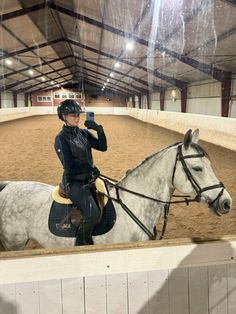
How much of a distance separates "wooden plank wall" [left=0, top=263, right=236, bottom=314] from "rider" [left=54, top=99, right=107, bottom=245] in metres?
0.45

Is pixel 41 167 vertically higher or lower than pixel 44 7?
lower

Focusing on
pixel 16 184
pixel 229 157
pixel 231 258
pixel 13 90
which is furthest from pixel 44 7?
pixel 229 157

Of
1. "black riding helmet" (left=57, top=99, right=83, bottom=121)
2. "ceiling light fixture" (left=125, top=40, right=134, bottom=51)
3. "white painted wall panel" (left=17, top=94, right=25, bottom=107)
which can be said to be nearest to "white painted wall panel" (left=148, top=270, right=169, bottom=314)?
"black riding helmet" (left=57, top=99, right=83, bottom=121)

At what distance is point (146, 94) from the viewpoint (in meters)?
5.32

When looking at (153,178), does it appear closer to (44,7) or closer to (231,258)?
(231,258)

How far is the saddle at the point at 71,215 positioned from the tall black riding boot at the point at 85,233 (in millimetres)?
33

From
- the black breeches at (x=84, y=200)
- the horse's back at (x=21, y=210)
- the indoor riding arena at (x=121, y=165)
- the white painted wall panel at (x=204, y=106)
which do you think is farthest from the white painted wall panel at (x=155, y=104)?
the black breeches at (x=84, y=200)

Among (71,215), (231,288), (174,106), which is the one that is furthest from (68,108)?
(174,106)

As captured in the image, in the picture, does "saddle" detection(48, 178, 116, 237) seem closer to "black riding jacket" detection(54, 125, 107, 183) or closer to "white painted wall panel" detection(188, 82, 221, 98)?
"black riding jacket" detection(54, 125, 107, 183)

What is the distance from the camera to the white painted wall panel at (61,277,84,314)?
1.13m

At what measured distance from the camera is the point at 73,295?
→ 3.75 ft

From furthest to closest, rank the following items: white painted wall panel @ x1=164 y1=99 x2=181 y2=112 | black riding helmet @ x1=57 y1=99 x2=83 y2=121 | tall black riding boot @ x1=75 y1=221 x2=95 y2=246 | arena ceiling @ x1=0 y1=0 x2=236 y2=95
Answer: white painted wall panel @ x1=164 y1=99 x2=181 y2=112 < arena ceiling @ x1=0 y1=0 x2=236 y2=95 < tall black riding boot @ x1=75 y1=221 x2=95 y2=246 < black riding helmet @ x1=57 y1=99 x2=83 y2=121

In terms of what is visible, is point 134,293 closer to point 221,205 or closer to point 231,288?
point 231,288

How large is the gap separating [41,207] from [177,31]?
13.3 ft
